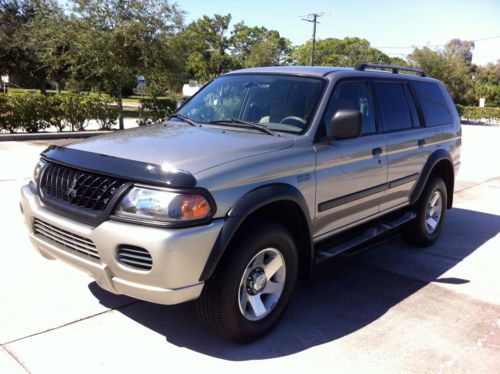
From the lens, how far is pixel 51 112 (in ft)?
50.2

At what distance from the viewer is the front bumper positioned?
2721mm

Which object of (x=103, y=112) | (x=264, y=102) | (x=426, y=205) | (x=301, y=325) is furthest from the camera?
(x=103, y=112)

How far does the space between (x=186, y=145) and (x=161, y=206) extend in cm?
70

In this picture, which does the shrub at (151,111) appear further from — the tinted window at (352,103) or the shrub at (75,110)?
the tinted window at (352,103)

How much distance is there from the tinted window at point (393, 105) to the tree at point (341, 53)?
59.6 metres

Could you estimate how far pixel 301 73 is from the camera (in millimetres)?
4273

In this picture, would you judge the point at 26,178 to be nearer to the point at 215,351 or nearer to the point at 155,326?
the point at 155,326

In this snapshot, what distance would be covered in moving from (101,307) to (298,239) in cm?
161

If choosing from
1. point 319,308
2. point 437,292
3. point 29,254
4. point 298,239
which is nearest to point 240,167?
point 298,239

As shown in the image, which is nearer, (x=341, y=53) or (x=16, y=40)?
(x=16, y=40)

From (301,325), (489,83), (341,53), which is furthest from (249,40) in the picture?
(301,325)

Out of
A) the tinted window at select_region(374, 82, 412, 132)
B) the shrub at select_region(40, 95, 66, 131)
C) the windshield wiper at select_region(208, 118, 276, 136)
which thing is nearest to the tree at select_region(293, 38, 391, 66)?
the shrub at select_region(40, 95, 66, 131)

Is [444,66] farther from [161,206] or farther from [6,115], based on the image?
[161,206]

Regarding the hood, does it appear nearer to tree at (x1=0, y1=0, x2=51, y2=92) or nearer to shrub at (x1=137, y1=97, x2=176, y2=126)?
shrub at (x1=137, y1=97, x2=176, y2=126)
